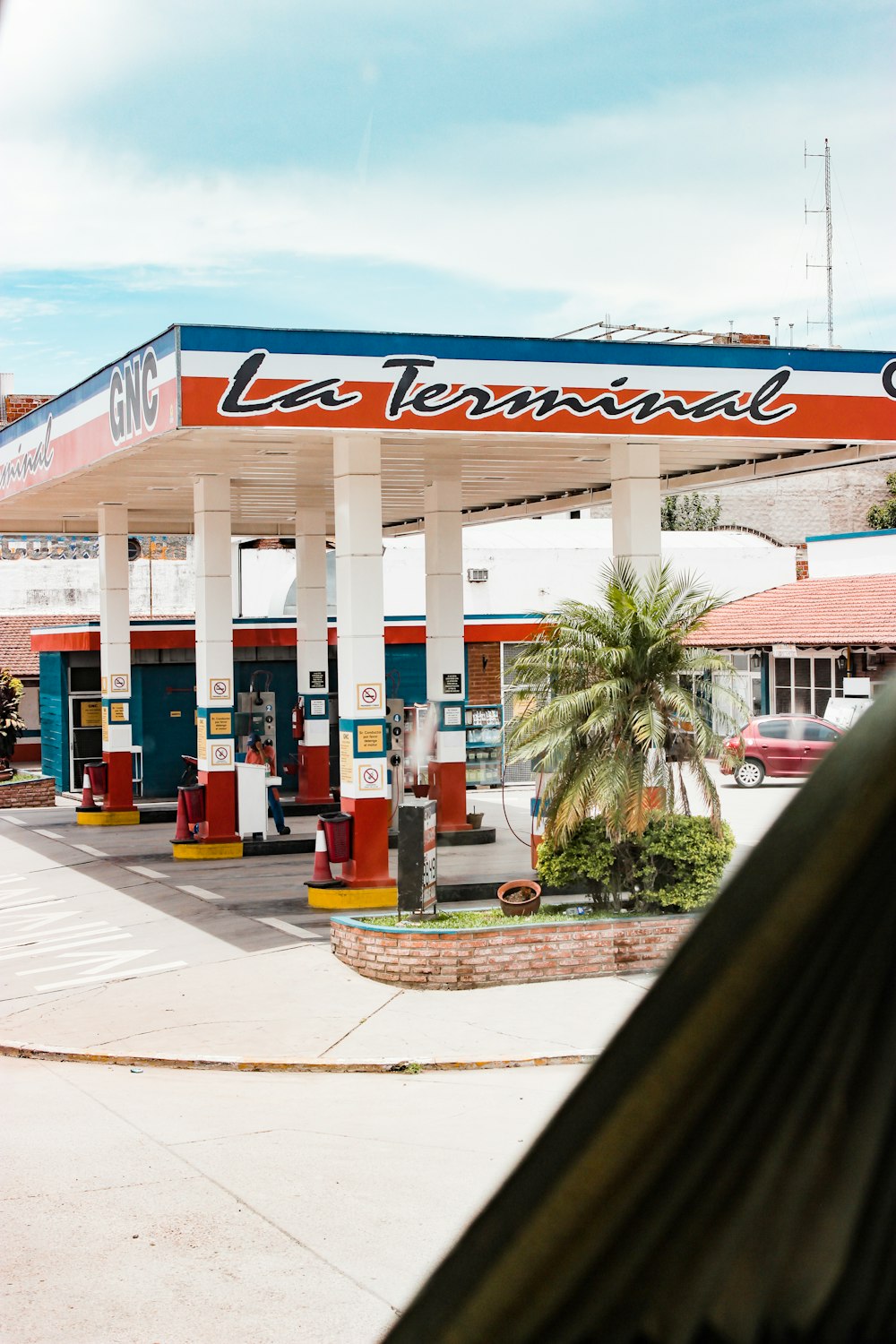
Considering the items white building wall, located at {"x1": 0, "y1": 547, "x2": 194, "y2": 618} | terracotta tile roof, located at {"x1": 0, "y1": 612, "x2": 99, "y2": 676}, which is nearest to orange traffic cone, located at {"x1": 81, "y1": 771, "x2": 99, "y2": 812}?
terracotta tile roof, located at {"x1": 0, "y1": 612, "x2": 99, "y2": 676}

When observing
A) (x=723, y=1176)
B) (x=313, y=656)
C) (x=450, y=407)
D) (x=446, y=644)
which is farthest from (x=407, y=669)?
(x=723, y=1176)

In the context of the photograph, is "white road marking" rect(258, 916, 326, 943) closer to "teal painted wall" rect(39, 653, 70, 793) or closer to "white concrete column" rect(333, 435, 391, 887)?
"white concrete column" rect(333, 435, 391, 887)

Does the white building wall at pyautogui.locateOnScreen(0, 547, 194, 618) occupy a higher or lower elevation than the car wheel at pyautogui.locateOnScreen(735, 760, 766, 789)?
higher

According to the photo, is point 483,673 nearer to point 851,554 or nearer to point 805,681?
point 805,681

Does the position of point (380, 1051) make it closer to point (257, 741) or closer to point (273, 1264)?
point (273, 1264)

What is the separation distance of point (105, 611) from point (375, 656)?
30.4 feet

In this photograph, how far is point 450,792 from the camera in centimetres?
2081

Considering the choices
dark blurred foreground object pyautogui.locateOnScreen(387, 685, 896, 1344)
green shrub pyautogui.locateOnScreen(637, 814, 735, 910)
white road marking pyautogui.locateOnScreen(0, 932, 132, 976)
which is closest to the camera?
dark blurred foreground object pyautogui.locateOnScreen(387, 685, 896, 1344)

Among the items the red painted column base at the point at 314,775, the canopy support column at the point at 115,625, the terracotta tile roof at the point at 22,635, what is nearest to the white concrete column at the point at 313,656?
the red painted column base at the point at 314,775

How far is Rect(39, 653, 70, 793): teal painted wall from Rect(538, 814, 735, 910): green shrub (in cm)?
1782

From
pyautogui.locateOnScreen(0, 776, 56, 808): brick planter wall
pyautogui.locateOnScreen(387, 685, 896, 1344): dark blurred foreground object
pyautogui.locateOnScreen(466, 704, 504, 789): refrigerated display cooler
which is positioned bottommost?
pyautogui.locateOnScreen(0, 776, 56, 808): brick planter wall

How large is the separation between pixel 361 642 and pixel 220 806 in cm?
530

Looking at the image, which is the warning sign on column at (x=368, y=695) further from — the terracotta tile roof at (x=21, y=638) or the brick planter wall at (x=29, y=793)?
the terracotta tile roof at (x=21, y=638)

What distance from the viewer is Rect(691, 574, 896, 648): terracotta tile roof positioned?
1298 inches
